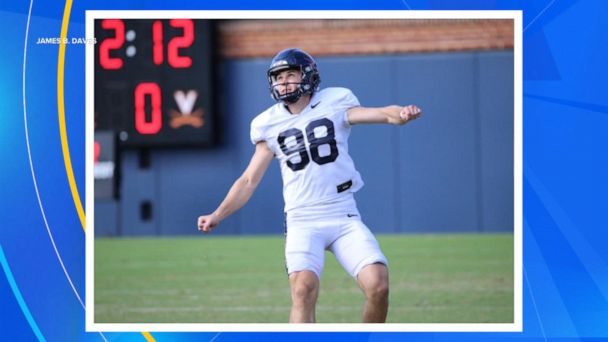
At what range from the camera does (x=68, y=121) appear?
5836mm

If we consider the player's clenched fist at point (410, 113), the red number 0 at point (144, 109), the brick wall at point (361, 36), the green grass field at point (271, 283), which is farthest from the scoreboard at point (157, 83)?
the player's clenched fist at point (410, 113)

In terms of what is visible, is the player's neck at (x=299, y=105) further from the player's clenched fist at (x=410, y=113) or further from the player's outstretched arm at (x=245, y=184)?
the player's clenched fist at (x=410, y=113)

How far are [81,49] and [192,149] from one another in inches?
358

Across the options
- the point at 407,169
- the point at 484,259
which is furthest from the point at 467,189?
the point at 484,259

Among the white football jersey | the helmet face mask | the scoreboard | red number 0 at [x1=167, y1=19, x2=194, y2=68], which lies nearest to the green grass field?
the scoreboard

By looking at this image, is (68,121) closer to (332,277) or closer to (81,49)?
Answer: (81,49)

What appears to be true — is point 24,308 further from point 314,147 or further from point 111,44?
point 111,44

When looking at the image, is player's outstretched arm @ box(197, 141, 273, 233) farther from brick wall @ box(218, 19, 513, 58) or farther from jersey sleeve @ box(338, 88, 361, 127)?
brick wall @ box(218, 19, 513, 58)

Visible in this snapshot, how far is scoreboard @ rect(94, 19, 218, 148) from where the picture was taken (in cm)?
1348

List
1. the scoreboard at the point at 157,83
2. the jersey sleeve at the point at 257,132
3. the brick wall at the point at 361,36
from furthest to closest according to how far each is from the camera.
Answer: the brick wall at the point at 361,36 < the scoreboard at the point at 157,83 < the jersey sleeve at the point at 257,132

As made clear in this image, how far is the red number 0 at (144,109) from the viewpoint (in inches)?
536

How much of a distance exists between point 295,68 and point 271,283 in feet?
13.1

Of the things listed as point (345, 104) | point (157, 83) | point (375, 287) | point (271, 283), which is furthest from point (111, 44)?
point (375, 287)

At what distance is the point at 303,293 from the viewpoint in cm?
559
